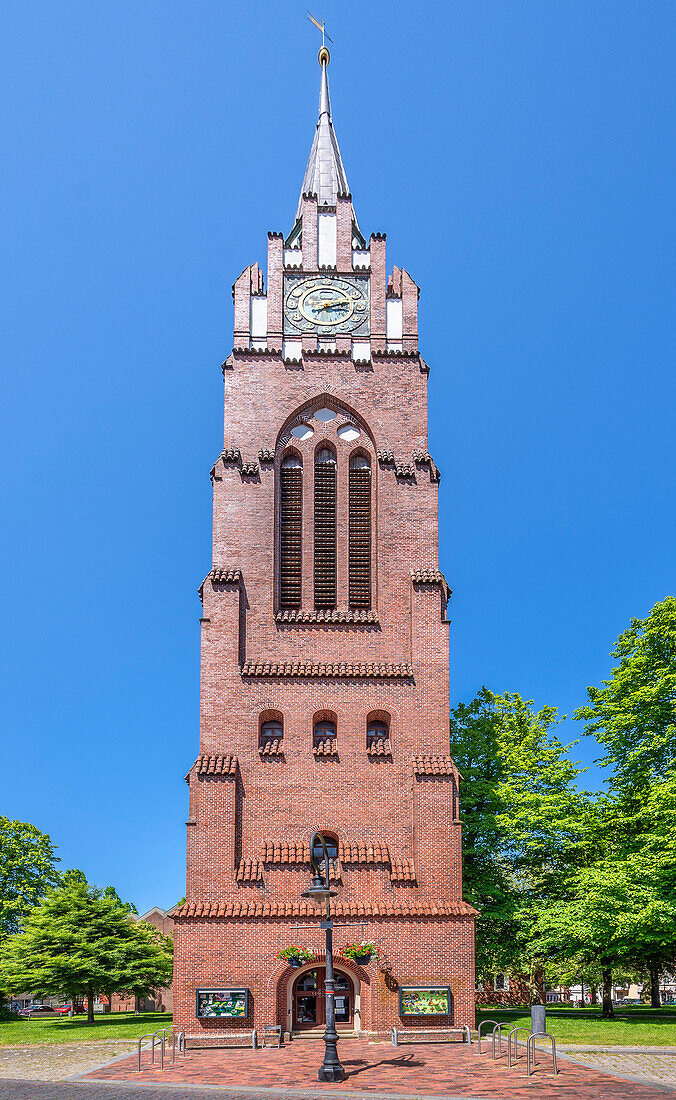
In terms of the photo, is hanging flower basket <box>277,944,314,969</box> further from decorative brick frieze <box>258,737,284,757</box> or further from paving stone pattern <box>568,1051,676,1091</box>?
paving stone pattern <box>568,1051,676,1091</box>

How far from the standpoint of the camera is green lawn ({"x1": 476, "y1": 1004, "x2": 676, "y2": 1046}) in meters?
27.2

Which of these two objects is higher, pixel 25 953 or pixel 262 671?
pixel 262 671

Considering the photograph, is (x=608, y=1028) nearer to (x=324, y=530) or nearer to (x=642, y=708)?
(x=642, y=708)

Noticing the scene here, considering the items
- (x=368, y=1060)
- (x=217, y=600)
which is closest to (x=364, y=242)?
(x=217, y=600)

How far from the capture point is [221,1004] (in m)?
28.4

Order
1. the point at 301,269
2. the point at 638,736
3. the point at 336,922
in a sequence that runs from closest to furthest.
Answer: the point at 336,922 < the point at 638,736 < the point at 301,269

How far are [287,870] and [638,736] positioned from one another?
1446 centimetres

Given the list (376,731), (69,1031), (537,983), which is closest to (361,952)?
(376,731)

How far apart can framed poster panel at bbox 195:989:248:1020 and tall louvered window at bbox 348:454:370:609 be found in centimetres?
1329

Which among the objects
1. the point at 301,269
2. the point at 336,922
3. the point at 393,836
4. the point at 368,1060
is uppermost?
the point at 301,269

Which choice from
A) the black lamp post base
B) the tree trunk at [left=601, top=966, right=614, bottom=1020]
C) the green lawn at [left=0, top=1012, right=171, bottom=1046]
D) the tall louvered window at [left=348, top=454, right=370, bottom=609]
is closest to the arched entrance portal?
the green lawn at [left=0, top=1012, right=171, bottom=1046]

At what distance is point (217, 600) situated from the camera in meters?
33.5

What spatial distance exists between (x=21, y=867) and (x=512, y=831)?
29.1 metres

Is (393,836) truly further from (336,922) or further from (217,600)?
(217,600)
